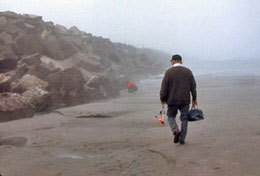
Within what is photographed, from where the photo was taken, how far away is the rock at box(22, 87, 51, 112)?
35.2 ft

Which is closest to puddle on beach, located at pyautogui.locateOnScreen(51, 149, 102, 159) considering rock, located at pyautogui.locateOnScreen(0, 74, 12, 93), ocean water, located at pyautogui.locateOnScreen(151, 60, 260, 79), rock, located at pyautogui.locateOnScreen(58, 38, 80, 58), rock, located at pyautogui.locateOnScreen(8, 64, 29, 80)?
rock, located at pyautogui.locateOnScreen(0, 74, 12, 93)

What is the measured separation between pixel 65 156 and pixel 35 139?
5.52ft

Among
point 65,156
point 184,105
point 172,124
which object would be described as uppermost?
point 184,105

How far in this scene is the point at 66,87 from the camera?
14258 mm

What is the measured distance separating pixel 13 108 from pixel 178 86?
6448mm

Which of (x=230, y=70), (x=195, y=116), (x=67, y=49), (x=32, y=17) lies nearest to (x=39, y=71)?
(x=67, y=49)

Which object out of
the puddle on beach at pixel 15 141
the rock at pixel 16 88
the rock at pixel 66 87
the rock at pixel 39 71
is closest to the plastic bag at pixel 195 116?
the puddle on beach at pixel 15 141

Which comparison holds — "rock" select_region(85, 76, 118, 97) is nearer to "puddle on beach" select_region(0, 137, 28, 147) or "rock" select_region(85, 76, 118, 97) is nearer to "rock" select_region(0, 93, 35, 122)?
"rock" select_region(0, 93, 35, 122)

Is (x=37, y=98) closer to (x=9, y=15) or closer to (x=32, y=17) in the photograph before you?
(x=9, y=15)

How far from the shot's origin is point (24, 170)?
4148mm

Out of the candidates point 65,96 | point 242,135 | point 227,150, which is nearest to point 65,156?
point 227,150

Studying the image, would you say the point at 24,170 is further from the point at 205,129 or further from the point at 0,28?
the point at 0,28

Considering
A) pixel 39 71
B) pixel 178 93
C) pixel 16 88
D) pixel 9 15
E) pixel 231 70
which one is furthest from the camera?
pixel 231 70

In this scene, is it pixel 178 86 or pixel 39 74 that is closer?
pixel 178 86
